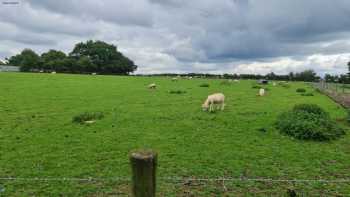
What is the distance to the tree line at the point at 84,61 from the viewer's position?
300 ft

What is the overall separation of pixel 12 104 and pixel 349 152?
17470 mm

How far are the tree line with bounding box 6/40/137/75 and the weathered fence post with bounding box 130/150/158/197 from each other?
300 ft

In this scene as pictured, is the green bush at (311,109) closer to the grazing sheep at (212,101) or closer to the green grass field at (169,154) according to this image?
the green grass field at (169,154)

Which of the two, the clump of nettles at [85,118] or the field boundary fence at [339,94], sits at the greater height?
the field boundary fence at [339,94]

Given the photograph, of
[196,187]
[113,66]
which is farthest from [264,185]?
[113,66]

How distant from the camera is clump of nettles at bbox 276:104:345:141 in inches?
398

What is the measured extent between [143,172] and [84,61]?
310 feet

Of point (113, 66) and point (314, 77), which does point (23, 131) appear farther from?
point (113, 66)

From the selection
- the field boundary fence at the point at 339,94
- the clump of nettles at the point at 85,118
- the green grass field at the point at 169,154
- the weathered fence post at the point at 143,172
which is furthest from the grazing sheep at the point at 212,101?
the weathered fence post at the point at 143,172

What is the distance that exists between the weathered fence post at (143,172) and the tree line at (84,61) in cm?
9139

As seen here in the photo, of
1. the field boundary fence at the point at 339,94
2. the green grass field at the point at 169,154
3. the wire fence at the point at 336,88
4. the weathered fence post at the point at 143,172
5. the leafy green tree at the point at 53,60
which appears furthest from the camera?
the leafy green tree at the point at 53,60

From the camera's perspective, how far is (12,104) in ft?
58.6

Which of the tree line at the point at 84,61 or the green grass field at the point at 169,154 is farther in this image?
the tree line at the point at 84,61

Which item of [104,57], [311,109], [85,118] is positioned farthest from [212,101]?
[104,57]
